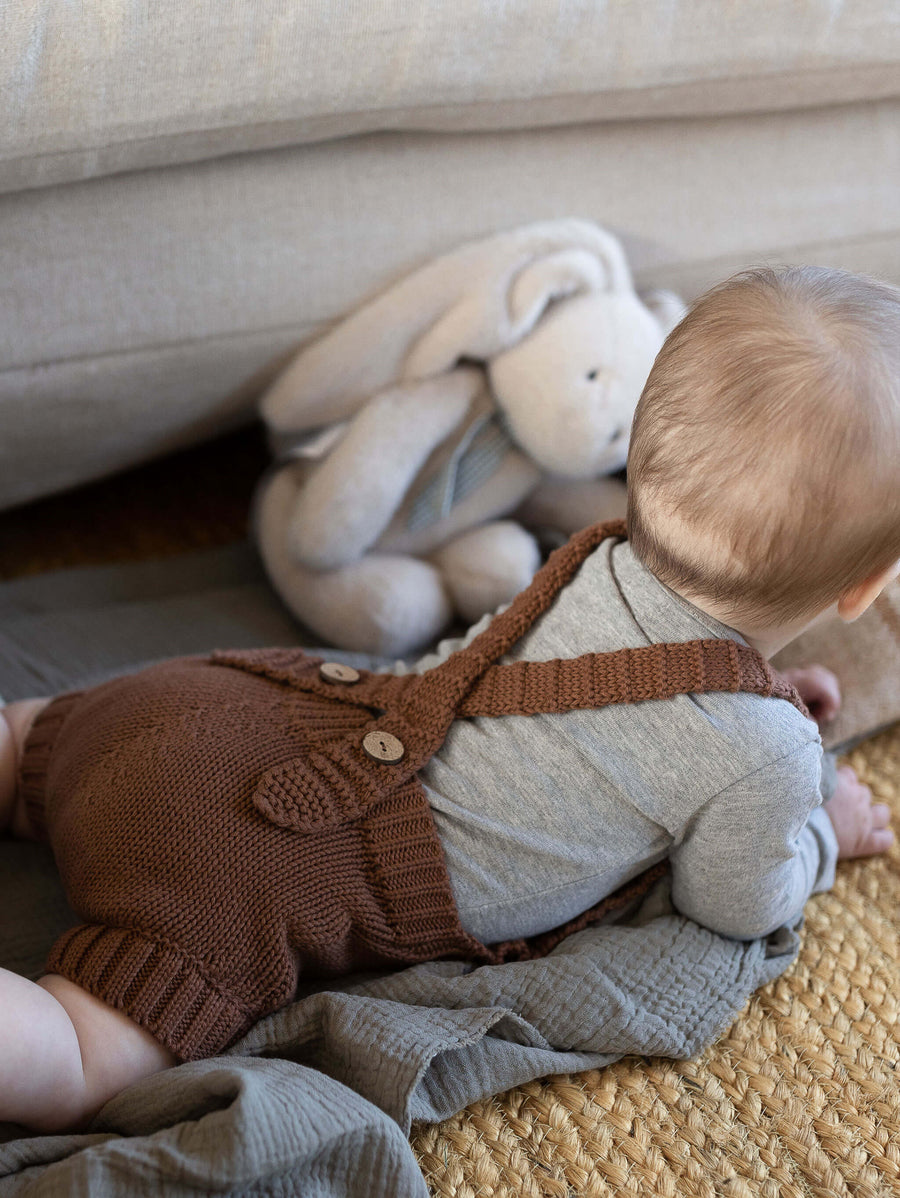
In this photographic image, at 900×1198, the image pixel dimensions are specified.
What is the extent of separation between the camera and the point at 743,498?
646 mm

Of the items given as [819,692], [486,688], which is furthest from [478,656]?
[819,692]

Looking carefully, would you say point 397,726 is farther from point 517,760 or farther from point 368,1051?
point 368,1051

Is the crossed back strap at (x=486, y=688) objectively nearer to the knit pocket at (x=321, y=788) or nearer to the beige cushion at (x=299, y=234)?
the knit pocket at (x=321, y=788)

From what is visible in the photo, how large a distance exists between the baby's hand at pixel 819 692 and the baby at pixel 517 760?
0.19 meters

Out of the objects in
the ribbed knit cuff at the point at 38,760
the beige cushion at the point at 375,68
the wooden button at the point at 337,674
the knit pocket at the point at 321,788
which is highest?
the beige cushion at the point at 375,68

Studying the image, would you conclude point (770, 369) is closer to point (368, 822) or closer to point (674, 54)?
point (368, 822)

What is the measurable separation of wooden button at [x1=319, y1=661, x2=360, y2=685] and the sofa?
1.29 ft

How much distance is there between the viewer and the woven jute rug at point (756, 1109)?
2.18ft

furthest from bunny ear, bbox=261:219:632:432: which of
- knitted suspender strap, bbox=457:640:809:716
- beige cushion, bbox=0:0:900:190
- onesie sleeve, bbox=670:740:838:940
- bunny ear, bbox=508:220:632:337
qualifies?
onesie sleeve, bbox=670:740:838:940

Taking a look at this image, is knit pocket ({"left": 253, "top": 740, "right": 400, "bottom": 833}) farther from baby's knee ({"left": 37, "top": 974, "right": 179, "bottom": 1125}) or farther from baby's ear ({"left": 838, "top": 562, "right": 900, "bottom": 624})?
baby's ear ({"left": 838, "top": 562, "right": 900, "bottom": 624})

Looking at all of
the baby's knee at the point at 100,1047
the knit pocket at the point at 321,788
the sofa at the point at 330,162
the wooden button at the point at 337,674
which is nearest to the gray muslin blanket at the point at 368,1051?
the baby's knee at the point at 100,1047

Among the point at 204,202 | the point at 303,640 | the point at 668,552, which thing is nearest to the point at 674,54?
the point at 204,202

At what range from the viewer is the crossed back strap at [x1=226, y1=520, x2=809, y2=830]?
2.32 feet

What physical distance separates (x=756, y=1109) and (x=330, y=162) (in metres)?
0.88
